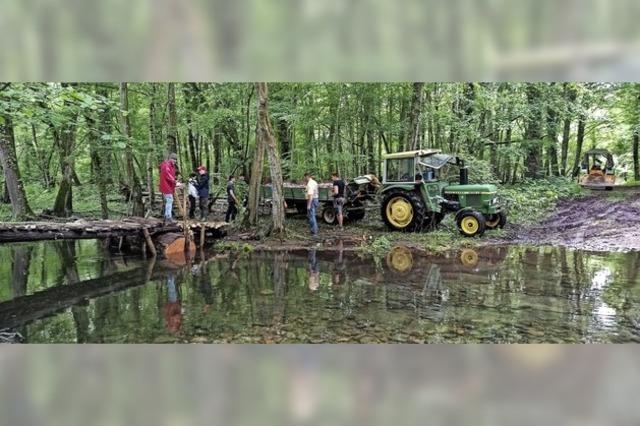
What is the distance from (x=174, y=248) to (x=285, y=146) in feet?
19.1

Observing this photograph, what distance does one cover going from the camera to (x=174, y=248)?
8367 mm

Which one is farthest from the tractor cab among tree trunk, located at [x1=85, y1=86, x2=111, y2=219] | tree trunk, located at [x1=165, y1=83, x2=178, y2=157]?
tree trunk, located at [x1=85, y1=86, x2=111, y2=219]

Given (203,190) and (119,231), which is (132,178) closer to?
(203,190)

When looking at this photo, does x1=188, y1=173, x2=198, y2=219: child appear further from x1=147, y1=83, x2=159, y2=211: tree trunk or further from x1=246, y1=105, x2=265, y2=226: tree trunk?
x1=246, y1=105, x2=265, y2=226: tree trunk

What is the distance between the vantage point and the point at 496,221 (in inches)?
379

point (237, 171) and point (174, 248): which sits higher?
point (237, 171)

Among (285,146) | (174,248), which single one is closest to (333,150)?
(285,146)

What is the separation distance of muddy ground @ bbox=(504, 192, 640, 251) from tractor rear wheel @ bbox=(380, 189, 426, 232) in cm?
177

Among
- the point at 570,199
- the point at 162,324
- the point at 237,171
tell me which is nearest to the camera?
the point at 162,324

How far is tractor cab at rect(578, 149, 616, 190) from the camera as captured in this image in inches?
486

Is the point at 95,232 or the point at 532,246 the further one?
the point at 532,246

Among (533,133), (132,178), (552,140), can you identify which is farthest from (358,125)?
(132,178)
